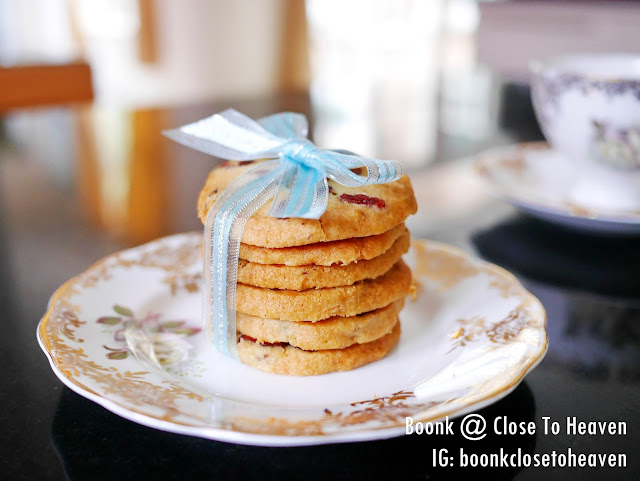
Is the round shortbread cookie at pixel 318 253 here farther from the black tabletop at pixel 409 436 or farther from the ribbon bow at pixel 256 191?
the black tabletop at pixel 409 436

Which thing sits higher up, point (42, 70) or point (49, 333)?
point (42, 70)

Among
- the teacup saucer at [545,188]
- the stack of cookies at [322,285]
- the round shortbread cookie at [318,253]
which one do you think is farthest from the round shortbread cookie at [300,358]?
the teacup saucer at [545,188]

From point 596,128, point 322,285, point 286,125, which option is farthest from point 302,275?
point 596,128

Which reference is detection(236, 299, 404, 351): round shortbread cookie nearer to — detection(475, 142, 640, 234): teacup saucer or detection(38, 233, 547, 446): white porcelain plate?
detection(38, 233, 547, 446): white porcelain plate

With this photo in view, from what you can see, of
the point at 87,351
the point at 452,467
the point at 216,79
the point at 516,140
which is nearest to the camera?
the point at 452,467

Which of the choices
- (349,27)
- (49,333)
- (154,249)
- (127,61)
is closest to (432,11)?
(349,27)

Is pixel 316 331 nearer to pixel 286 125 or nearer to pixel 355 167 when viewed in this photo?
pixel 355 167

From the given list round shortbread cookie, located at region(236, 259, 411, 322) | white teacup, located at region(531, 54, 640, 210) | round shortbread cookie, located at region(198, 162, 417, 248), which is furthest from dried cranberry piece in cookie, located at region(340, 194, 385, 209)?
white teacup, located at region(531, 54, 640, 210)

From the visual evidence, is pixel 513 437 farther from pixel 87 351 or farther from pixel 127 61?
pixel 127 61
